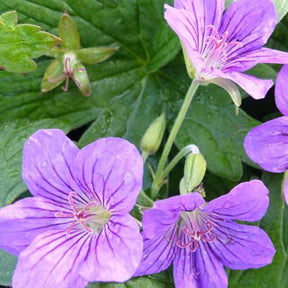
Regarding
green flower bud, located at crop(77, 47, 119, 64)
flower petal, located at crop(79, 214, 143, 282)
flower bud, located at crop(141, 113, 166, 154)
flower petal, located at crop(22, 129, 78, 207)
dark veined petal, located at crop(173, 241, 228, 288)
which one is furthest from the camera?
green flower bud, located at crop(77, 47, 119, 64)

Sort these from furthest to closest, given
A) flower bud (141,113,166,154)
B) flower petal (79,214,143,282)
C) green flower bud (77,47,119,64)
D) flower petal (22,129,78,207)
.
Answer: green flower bud (77,47,119,64) < flower bud (141,113,166,154) < flower petal (22,129,78,207) < flower petal (79,214,143,282)

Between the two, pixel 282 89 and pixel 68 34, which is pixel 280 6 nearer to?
pixel 282 89

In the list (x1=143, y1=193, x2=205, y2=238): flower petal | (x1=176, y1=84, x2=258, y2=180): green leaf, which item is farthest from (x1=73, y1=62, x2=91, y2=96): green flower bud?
(x1=143, y1=193, x2=205, y2=238): flower petal

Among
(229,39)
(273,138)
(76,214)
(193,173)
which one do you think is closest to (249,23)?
(229,39)

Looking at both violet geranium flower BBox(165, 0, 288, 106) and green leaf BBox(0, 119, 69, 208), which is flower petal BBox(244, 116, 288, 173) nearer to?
violet geranium flower BBox(165, 0, 288, 106)

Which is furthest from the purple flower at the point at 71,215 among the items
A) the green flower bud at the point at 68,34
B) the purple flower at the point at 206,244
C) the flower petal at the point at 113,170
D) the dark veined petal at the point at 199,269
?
the green flower bud at the point at 68,34

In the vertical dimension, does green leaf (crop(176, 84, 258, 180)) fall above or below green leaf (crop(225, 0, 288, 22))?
below

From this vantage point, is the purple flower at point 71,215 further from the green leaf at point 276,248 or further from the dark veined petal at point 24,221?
the green leaf at point 276,248
